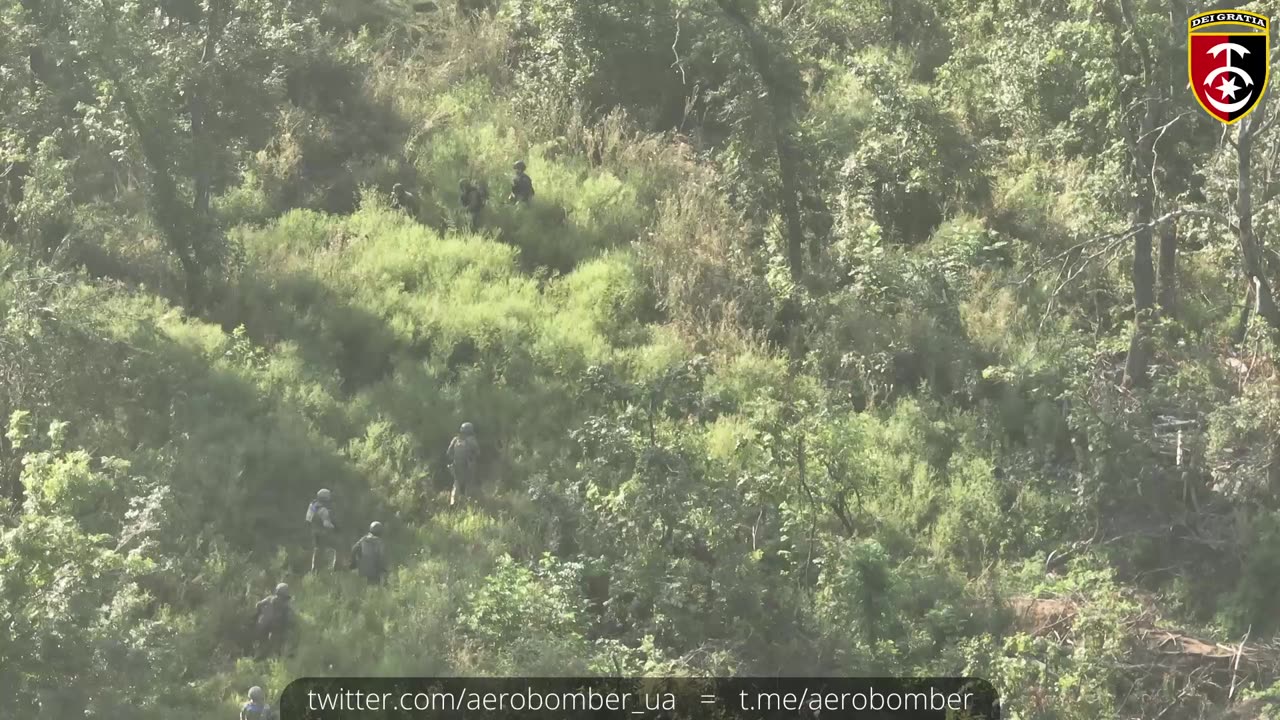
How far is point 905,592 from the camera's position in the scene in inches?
499

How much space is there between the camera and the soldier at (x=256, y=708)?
1112cm

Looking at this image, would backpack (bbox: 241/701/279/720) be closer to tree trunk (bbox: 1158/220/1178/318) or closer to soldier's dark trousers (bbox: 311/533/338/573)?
soldier's dark trousers (bbox: 311/533/338/573)

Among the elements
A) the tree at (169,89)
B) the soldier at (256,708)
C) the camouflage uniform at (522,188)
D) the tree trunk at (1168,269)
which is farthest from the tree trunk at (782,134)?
the soldier at (256,708)

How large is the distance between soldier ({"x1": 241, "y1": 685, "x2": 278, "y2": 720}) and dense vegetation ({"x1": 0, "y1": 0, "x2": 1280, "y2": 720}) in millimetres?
502

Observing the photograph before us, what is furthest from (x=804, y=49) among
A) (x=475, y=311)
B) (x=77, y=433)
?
(x=77, y=433)

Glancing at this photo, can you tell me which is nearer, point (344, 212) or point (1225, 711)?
point (1225, 711)

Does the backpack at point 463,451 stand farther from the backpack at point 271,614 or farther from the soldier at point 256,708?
Result: the soldier at point 256,708

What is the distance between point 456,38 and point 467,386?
820 cm

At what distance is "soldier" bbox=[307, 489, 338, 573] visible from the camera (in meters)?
13.4

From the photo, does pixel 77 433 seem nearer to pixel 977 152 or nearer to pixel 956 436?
pixel 956 436

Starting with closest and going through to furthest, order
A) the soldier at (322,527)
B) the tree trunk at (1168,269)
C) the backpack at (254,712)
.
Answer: the backpack at (254,712)
the soldier at (322,527)
the tree trunk at (1168,269)

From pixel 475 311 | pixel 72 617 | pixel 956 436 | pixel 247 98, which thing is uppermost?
pixel 247 98

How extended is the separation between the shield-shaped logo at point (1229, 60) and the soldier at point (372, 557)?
861cm

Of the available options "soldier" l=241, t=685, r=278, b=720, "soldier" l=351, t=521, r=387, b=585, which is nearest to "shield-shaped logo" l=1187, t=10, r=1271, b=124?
"soldier" l=351, t=521, r=387, b=585
